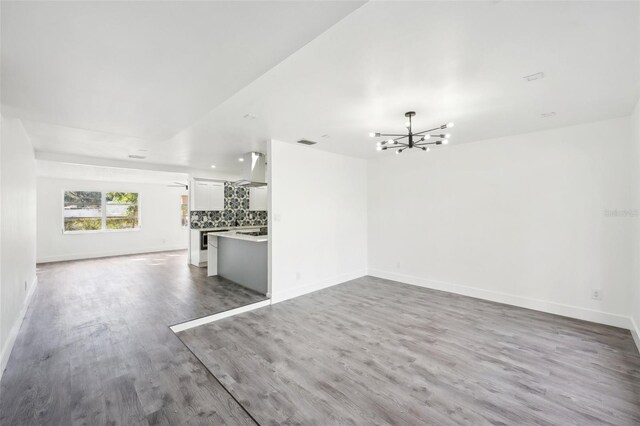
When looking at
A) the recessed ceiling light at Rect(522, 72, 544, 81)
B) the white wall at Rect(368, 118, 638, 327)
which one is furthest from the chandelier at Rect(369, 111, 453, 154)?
the white wall at Rect(368, 118, 638, 327)

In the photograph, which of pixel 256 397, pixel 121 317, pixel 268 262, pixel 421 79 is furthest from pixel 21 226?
pixel 421 79

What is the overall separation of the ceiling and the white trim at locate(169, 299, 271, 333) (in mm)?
2311

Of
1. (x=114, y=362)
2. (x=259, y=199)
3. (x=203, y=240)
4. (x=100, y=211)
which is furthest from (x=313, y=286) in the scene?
(x=100, y=211)

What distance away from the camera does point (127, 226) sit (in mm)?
9203

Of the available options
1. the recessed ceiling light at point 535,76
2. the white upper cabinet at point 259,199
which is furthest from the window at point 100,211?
the recessed ceiling light at point 535,76

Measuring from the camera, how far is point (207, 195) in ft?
24.2

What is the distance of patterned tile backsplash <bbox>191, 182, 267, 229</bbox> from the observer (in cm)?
746

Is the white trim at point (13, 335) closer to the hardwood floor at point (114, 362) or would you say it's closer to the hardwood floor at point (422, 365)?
the hardwood floor at point (114, 362)

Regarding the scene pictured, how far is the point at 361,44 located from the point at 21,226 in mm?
4910

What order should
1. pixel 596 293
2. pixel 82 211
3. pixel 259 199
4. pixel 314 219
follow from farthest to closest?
pixel 82 211 → pixel 259 199 → pixel 314 219 → pixel 596 293

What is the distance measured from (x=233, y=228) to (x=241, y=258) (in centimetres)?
219

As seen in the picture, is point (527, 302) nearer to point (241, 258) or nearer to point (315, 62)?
point (315, 62)

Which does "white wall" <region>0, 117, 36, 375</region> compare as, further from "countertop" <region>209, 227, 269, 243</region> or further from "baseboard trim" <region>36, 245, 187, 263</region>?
"baseboard trim" <region>36, 245, 187, 263</region>

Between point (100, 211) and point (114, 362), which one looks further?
point (100, 211)
